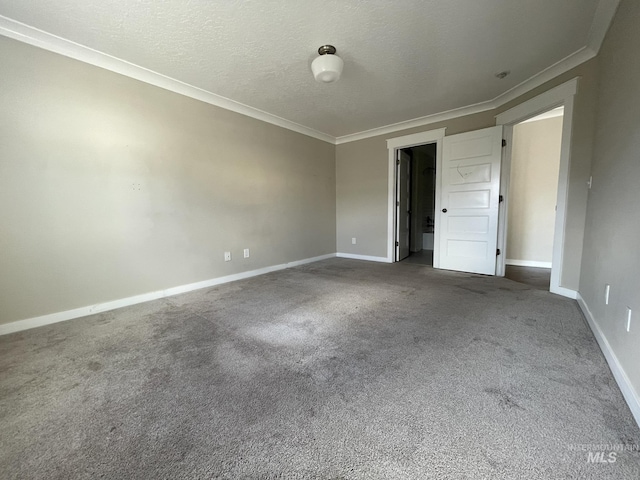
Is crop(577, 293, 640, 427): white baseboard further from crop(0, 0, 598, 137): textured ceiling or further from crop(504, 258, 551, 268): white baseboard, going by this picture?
crop(504, 258, 551, 268): white baseboard

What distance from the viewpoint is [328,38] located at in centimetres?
219

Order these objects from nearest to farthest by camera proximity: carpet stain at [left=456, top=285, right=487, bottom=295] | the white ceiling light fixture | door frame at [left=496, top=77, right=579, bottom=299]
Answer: the white ceiling light fixture → door frame at [left=496, top=77, right=579, bottom=299] → carpet stain at [left=456, top=285, right=487, bottom=295]

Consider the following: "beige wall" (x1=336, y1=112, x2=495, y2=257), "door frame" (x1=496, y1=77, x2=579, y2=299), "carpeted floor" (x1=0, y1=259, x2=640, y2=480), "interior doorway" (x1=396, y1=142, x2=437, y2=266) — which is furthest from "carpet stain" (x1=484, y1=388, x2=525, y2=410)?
"beige wall" (x1=336, y1=112, x2=495, y2=257)

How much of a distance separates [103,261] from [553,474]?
11.2ft

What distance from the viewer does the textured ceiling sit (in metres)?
1.87

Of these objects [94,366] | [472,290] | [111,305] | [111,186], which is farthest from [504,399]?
[111,186]

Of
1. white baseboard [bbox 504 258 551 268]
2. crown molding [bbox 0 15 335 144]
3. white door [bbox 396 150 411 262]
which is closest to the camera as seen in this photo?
crown molding [bbox 0 15 335 144]

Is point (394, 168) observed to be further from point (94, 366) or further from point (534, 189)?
point (94, 366)

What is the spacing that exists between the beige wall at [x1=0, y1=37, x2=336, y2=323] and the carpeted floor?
1.64 ft

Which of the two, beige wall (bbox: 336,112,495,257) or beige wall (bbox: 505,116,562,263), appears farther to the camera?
beige wall (bbox: 336,112,495,257)

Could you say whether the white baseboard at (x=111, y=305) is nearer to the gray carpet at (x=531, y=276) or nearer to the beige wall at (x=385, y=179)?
the beige wall at (x=385, y=179)

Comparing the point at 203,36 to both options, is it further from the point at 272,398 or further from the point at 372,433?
the point at 372,433

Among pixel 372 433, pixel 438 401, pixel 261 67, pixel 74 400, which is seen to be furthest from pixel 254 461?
pixel 261 67

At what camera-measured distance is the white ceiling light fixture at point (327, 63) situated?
2316 millimetres
